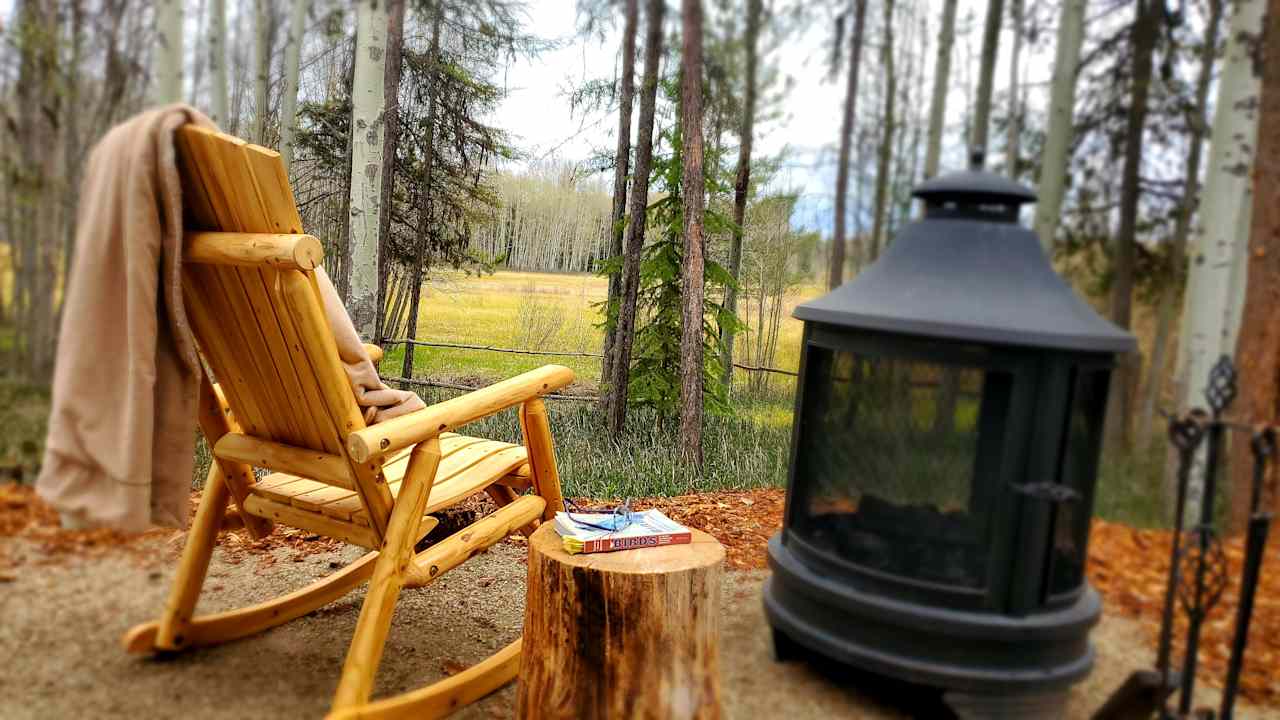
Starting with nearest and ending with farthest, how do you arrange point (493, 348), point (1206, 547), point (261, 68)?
point (1206, 547) < point (261, 68) < point (493, 348)

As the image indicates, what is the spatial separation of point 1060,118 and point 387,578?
1.58m

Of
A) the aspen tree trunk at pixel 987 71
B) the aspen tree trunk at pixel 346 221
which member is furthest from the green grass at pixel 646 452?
the aspen tree trunk at pixel 987 71

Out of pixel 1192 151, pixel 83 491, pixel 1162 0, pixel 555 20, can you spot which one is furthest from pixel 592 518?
pixel 555 20

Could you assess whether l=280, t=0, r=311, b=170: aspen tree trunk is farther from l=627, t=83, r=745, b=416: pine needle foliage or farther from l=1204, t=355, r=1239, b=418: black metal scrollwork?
l=1204, t=355, r=1239, b=418: black metal scrollwork

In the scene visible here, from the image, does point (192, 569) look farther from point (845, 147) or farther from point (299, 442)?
point (845, 147)

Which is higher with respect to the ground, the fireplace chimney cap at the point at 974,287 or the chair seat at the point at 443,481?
the fireplace chimney cap at the point at 974,287

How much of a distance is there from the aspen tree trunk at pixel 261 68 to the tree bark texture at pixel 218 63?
13.8 inches

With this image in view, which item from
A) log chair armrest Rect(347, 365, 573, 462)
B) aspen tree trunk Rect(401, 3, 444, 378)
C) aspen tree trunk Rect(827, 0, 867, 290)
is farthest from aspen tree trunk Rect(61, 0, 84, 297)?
aspen tree trunk Rect(401, 3, 444, 378)

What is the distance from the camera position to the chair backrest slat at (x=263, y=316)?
1.49 metres

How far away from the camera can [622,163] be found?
3930mm

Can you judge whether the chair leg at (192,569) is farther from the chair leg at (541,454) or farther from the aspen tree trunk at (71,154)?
the chair leg at (541,454)

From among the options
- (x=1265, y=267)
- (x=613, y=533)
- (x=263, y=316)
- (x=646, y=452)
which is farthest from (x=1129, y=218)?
(x=646, y=452)

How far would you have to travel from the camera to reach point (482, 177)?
3994 millimetres

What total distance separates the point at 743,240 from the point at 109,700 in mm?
2742
